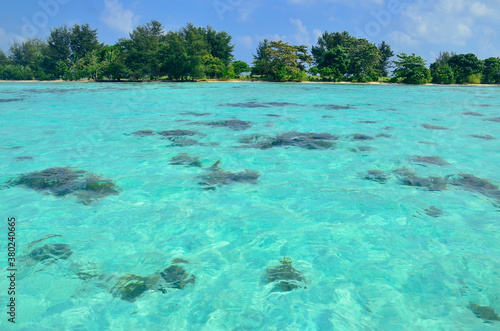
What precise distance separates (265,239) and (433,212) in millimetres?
3100

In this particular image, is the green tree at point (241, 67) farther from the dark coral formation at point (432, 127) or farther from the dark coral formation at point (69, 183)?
the dark coral formation at point (69, 183)

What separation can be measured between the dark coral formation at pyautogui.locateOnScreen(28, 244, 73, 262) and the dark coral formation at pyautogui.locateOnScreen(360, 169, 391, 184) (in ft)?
19.7

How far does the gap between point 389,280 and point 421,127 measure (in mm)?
11753

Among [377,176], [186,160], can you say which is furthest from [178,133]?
[377,176]

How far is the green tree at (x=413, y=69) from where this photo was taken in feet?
151

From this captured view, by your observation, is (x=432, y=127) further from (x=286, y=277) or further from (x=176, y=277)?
(x=176, y=277)

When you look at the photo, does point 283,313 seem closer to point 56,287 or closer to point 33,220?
point 56,287

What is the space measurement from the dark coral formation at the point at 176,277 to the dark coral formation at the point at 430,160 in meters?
7.05

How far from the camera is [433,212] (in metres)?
5.73

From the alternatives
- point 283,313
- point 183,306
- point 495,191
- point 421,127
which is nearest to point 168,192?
point 183,306

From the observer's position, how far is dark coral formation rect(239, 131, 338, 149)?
10311mm

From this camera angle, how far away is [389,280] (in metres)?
4.01

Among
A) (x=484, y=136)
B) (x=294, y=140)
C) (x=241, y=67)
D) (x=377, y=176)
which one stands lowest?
(x=377, y=176)

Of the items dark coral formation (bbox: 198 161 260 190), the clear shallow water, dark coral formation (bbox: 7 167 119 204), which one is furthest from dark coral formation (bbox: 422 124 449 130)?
dark coral formation (bbox: 7 167 119 204)
